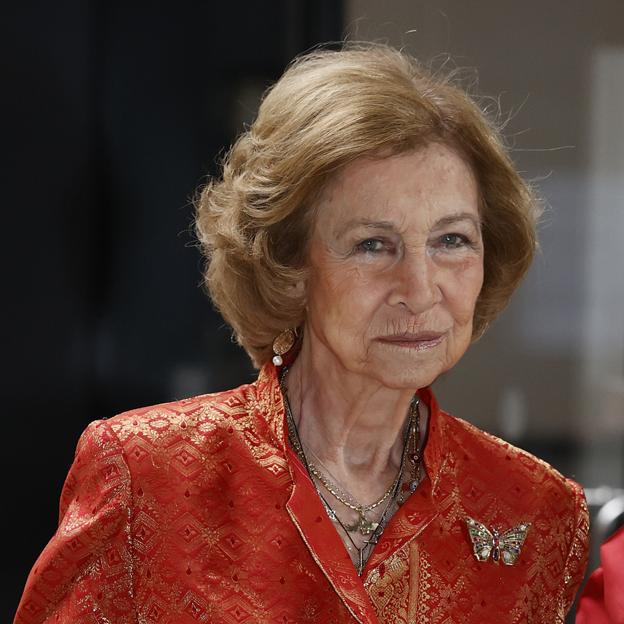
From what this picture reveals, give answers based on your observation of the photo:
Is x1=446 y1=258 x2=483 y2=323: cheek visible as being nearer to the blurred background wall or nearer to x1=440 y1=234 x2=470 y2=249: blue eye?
x1=440 y1=234 x2=470 y2=249: blue eye

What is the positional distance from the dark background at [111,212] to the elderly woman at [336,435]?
5.29 ft

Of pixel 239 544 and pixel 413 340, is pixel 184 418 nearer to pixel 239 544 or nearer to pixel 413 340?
pixel 239 544

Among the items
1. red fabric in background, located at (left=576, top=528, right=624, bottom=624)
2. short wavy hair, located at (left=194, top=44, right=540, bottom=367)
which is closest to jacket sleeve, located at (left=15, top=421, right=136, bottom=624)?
short wavy hair, located at (left=194, top=44, right=540, bottom=367)

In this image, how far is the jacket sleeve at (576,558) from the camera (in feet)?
7.93

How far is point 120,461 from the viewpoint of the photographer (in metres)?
2.20

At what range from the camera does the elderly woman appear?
2.18m

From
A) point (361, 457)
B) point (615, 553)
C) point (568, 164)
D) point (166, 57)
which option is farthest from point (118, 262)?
point (615, 553)

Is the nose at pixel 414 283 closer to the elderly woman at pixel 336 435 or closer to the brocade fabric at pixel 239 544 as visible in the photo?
the elderly woman at pixel 336 435

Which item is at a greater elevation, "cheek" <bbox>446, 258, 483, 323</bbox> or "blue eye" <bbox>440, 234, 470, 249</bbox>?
"blue eye" <bbox>440, 234, 470, 249</bbox>

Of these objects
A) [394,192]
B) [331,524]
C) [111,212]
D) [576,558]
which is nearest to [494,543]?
[576,558]

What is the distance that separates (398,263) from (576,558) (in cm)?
69

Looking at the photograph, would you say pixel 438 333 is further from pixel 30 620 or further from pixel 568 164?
pixel 568 164

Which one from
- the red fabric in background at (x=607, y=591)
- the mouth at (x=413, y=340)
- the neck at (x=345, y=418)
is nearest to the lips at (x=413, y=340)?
the mouth at (x=413, y=340)

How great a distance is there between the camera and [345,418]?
7.77 ft
